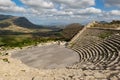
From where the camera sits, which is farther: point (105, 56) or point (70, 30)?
point (70, 30)

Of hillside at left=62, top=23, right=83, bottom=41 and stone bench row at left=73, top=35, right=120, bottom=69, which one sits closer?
stone bench row at left=73, top=35, right=120, bottom=69

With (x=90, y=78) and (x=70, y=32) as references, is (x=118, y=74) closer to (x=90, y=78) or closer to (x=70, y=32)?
(x=90, y=78)

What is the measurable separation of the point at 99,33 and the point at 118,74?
25219 millimetres

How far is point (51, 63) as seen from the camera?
77.4 feet

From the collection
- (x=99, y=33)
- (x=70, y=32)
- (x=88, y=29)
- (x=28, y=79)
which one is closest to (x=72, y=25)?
(x=70, y=32)

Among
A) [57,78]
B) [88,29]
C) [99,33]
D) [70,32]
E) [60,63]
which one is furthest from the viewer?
[70,32]

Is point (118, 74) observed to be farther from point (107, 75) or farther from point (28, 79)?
point (28, 79)

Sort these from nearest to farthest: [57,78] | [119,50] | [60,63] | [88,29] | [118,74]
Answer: [118,74]
[57,78]
[119,50]
[60,63]
[88,29]

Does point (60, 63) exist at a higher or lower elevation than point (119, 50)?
lower

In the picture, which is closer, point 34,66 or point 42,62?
point 34,66

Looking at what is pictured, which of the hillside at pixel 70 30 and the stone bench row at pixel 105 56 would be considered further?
the hillside at pixel 70 30

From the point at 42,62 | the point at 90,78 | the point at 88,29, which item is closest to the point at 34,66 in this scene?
the point at 42,62

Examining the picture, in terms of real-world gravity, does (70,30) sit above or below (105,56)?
above

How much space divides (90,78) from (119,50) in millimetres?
10431
